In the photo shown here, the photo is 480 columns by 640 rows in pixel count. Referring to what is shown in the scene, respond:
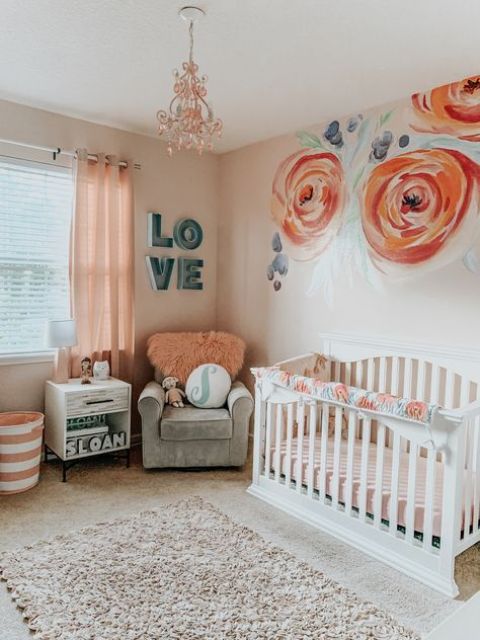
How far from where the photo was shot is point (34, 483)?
3094mm

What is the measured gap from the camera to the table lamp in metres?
3.29

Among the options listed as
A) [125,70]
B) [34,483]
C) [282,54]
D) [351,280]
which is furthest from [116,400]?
[282,54]

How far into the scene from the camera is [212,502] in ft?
9.66

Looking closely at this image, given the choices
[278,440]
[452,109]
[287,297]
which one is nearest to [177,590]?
[278,440]

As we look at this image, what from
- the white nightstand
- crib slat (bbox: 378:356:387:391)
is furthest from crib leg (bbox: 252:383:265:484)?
the white nightstand

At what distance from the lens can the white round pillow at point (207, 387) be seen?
3566 millimetres

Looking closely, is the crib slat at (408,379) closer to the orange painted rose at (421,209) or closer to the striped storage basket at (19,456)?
the orange painted rose at (421,209)

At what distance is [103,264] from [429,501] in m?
2.70

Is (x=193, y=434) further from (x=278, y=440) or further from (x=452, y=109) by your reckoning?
(x=452, y=109)

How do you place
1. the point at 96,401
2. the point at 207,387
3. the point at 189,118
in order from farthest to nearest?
the point at 207,387 < the point at 96,401 < the point at 189,118

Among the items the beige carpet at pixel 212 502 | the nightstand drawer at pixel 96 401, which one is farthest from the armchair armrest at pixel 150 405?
the beige carpet at pixel 212 502

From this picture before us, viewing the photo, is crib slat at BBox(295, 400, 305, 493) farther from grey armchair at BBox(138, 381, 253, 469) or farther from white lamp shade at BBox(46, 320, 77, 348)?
white lamp shade at BBox(46, 320, 77, 348)

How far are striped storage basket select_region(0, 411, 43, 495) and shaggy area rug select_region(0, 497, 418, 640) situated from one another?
71cm

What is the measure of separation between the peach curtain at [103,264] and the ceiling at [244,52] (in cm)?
51
